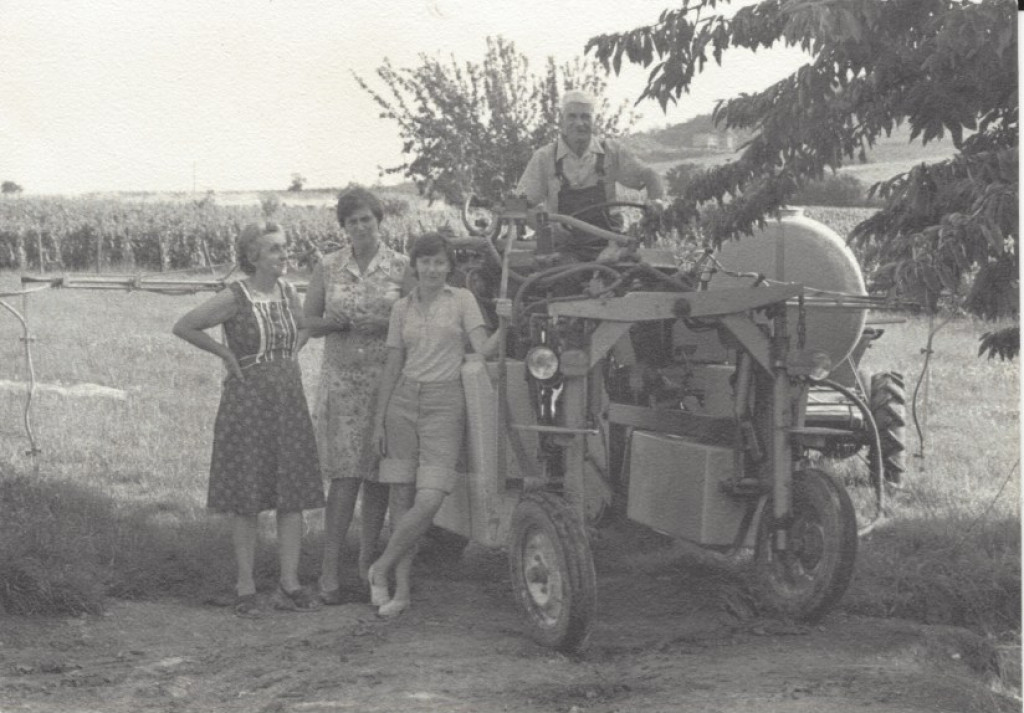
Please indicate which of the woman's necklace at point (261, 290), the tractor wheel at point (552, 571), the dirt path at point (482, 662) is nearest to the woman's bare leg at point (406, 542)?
the dirt path at point (482, 662)

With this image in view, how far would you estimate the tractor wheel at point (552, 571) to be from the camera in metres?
5.21

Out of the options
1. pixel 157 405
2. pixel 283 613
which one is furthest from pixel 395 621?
pixel 157 405

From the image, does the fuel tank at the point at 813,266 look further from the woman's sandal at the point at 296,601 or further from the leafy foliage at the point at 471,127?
the woman's sandal at the point at 296,601

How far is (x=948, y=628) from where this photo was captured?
19.6 feet

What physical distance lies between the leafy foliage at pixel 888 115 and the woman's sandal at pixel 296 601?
265 cm

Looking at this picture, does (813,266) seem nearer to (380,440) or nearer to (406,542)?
(380,440)

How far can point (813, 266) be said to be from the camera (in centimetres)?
947

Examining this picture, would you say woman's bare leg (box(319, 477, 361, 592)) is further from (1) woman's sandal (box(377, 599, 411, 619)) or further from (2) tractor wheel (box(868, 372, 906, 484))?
(2) tractor wheel (box(868, 372, 906, 484))

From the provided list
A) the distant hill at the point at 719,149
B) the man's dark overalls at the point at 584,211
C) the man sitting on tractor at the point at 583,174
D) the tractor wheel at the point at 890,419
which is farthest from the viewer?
the tractor wheel at the point at 890,419

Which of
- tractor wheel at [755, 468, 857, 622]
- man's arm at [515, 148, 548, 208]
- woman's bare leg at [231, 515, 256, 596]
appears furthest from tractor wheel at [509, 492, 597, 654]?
man's arm at [515, 148, 548, 208]

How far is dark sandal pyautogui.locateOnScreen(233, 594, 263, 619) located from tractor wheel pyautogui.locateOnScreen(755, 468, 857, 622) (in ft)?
7.53

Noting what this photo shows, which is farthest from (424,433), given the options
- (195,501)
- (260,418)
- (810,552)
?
(195,501)

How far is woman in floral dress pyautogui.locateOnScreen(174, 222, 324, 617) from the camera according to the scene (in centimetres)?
620

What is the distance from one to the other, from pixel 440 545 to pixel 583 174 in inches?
84.7
